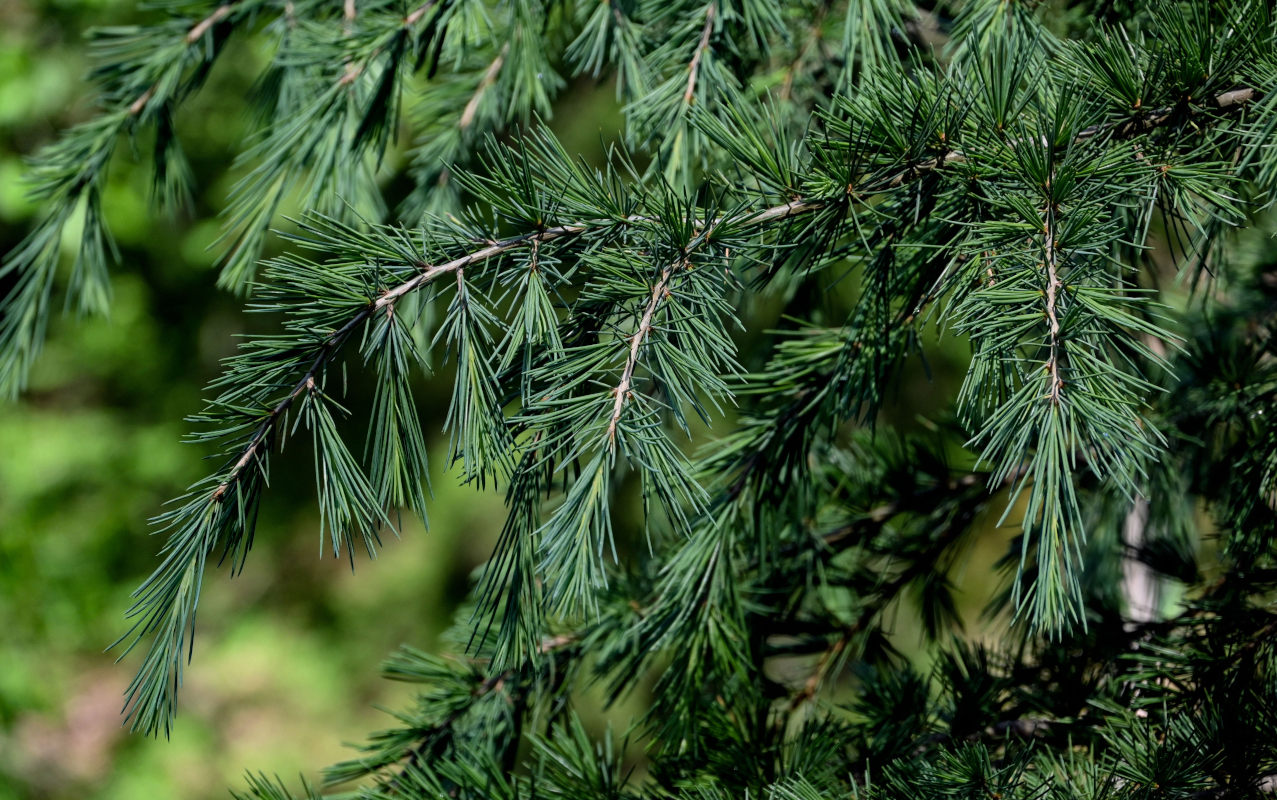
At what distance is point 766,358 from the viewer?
2.80ft

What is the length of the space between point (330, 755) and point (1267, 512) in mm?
2686

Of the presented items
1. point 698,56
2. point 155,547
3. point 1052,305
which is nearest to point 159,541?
point 155,547

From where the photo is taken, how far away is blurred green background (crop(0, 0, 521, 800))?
230cm

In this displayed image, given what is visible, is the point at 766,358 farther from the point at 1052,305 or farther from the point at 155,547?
the point at 155,547

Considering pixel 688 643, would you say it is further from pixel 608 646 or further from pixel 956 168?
pixel 956 168

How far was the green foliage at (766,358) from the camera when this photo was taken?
41 centimetres

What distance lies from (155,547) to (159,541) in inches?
7.5

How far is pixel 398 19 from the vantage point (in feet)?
2.01

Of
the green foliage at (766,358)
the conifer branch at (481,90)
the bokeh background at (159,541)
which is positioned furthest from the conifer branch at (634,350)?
the bokeh background at (159,541)

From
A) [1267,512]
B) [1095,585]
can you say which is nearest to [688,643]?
[1267,512]

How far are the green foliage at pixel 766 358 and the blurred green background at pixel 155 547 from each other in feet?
6.05

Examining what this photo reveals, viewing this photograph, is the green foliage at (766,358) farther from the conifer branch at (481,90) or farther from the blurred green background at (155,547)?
the blurred green background at (155,547)

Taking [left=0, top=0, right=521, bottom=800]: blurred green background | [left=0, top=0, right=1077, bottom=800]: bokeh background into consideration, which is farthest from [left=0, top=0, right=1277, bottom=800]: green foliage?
[left=0, top=0, right=521, bottom=800]: blurred green background

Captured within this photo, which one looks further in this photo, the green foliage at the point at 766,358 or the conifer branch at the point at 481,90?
the conifer branch at the point at 481,90
